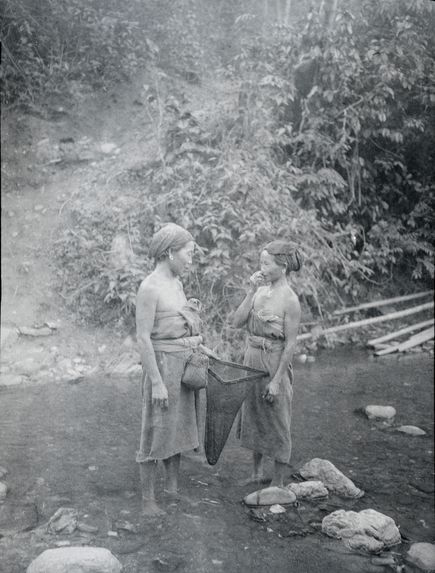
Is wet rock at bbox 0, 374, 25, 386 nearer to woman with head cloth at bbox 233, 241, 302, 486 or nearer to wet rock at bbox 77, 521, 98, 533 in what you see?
wet rock at bbox 77, 521, 98, 533

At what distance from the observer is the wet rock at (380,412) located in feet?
19.7

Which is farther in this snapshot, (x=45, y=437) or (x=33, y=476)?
(x=45, y=437)

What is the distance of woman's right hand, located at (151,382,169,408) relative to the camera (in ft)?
10.9

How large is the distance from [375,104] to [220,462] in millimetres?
5086

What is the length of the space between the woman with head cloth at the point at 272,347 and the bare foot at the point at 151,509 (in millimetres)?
888

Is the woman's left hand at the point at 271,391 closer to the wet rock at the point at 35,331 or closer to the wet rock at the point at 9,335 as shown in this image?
the wet rock at the point at 9,335

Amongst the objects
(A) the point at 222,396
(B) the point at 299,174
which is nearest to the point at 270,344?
(A) the point at 222,396

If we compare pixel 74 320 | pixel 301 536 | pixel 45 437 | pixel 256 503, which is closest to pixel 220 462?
pixel 256 503

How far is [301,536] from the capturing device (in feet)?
11.3

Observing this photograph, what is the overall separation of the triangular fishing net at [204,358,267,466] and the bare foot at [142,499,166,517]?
0.55 metres

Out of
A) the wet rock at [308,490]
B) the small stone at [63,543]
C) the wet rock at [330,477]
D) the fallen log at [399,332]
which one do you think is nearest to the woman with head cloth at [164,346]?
the small stone at [63,543]

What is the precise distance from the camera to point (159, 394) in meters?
3.32

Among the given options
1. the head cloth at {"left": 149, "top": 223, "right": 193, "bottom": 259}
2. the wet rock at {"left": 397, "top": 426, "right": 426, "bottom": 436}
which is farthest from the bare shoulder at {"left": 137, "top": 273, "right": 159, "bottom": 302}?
the wet rock at {"left": 397, "top": 426, "right": 426, "bottom": 436}

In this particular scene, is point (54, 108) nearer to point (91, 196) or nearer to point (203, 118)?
point (91, 196)
